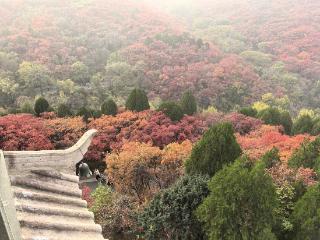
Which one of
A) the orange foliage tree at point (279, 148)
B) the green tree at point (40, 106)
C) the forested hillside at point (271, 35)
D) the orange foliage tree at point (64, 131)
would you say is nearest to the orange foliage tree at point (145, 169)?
the orange foliage tree at point (279, 148)

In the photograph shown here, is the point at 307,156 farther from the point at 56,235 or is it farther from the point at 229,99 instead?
the point at 229,99

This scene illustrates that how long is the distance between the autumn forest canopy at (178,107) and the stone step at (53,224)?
26.6 ft

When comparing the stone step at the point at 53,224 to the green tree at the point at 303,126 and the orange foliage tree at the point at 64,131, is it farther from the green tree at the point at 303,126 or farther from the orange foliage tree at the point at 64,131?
the green tree at the point at 303,126

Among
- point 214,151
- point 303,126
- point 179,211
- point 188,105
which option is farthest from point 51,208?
point 188,105

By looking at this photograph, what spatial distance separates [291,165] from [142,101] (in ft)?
44.7

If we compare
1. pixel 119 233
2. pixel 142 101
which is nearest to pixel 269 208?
pixel 119 233

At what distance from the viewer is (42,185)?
385 cm

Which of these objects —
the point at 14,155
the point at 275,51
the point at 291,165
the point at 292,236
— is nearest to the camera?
the point at 14,155

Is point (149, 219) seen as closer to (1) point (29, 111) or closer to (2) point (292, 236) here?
(2) point (292, 236)

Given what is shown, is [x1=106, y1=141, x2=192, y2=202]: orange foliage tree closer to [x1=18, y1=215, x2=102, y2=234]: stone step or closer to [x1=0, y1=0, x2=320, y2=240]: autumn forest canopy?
[x1=0, y1=0, x2=320, y2=240]: autumn forest canopy

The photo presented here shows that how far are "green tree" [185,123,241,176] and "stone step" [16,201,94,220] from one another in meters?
10.9

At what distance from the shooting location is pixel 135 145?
20.2 metres

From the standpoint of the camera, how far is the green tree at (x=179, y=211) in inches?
549

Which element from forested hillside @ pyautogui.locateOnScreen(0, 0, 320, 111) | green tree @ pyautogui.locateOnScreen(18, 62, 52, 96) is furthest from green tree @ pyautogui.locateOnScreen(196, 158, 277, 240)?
green tree @ pyautogui.locateOnScreen(18, 62, 52, 96)
